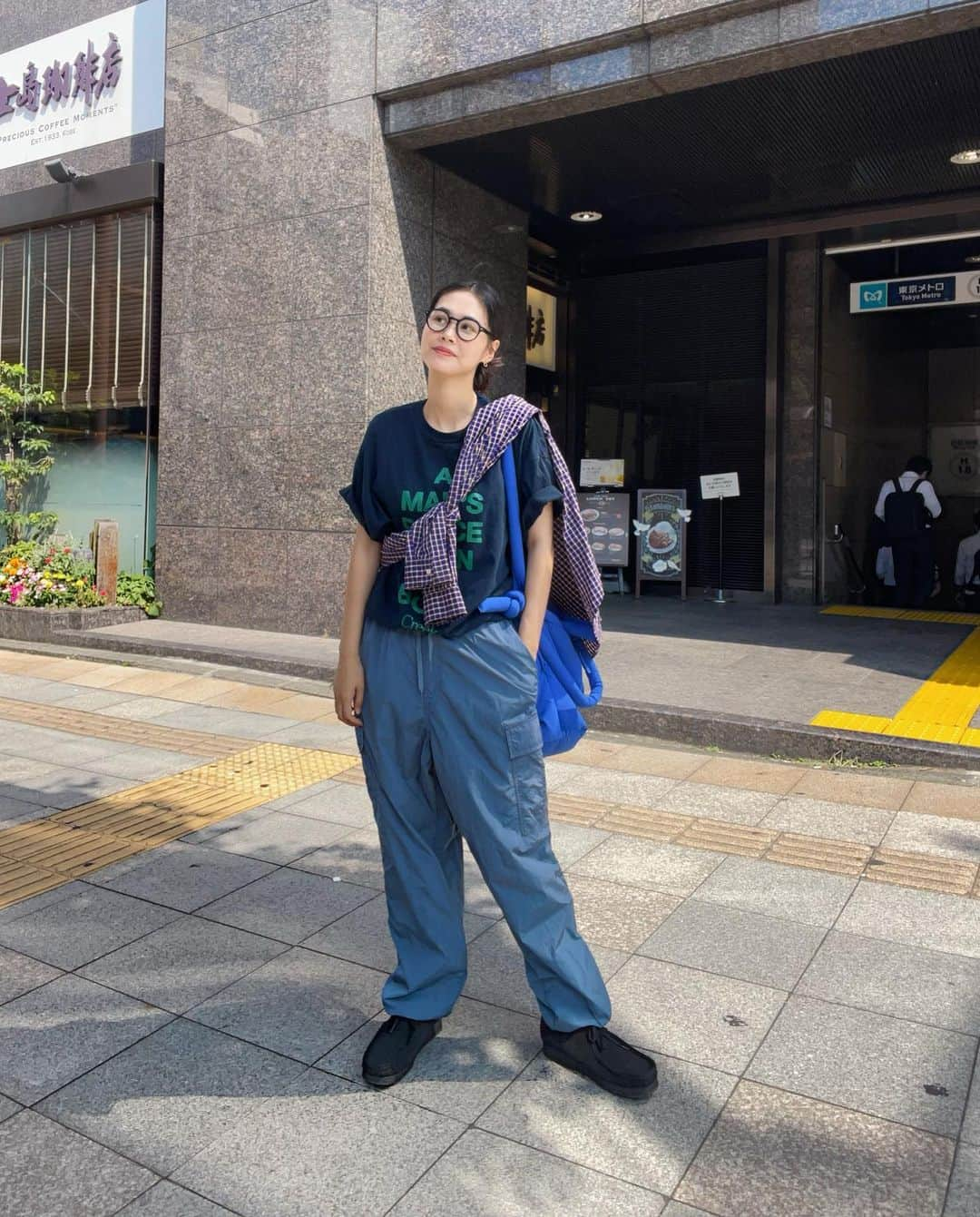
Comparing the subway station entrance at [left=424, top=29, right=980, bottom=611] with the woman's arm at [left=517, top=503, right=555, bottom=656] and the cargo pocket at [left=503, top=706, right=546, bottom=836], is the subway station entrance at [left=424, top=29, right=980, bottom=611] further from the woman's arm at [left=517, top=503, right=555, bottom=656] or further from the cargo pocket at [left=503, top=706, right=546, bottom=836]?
the cargo pocket at [left=503, top=706, right=546, bottom=836]

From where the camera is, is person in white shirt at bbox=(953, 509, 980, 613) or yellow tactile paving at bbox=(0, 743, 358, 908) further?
person in white shirt at bbox=(953, 509, 980, 613)

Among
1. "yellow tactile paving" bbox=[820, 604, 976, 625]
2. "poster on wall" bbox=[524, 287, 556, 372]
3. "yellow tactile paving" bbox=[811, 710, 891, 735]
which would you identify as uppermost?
"poster on wall" bbox=[524, 287, 556, 372]

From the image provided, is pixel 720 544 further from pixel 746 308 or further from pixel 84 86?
pixel 84 86

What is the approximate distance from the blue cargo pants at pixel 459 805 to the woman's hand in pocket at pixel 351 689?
0.08 feet

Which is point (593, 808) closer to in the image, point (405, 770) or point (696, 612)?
point (405, 770)

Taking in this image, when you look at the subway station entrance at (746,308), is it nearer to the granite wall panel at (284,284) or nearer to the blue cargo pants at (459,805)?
the granite wall panel at (284,284)

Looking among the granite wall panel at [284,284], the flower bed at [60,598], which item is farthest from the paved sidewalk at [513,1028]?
the flower bed at [60,598]

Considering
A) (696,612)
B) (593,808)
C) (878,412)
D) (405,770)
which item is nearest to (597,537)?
(696,612)

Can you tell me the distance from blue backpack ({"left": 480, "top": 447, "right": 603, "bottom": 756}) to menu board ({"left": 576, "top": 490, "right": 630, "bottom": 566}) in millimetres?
10457

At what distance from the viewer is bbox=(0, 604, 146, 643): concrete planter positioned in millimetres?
9992

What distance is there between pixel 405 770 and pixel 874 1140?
139 cm

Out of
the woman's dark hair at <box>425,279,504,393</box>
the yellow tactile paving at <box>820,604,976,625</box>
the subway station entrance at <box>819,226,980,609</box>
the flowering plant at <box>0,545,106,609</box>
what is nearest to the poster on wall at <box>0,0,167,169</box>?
the flowering plant at <box>0,545,106,609</box>

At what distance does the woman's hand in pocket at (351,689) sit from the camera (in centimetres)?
274

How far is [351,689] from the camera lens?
9.00 ft
